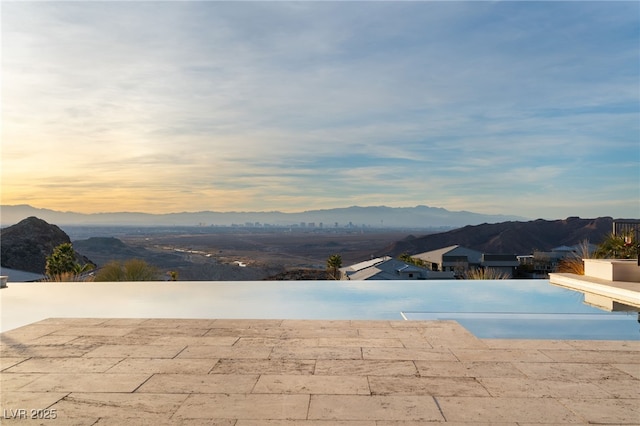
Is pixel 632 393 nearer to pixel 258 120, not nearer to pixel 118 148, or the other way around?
pixel 258 120

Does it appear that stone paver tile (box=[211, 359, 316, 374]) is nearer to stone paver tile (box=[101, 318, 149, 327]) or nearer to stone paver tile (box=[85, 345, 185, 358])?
stone paver tile (box=[85, 345, 185, 358])

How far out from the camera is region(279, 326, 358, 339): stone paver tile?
15.1 ft

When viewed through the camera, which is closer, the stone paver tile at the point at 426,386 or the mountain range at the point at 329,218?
the stone paver tile at the point at 426,386

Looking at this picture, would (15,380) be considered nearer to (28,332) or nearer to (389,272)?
(28,332)

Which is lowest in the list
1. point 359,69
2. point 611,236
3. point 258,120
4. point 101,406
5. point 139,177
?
point 101,406

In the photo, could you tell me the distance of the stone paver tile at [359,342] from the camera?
4.29m

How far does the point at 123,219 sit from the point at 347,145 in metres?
35.0

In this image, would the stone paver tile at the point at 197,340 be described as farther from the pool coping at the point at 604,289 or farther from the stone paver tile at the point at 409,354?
the pool coping at the point at 604,289

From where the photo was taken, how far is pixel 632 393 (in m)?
3.15

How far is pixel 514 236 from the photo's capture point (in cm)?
4106

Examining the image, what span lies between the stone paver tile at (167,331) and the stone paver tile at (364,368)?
1441 millimetres

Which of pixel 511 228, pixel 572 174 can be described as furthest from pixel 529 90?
pixel 511 228

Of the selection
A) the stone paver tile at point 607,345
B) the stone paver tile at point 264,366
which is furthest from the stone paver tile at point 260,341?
the stone paver tile at point 607,345

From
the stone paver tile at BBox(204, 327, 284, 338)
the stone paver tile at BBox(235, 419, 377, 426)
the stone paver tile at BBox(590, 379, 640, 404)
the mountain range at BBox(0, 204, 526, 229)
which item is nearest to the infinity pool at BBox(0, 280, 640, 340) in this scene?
the stone paver tile at BBox(204, 327, 284, 338)
